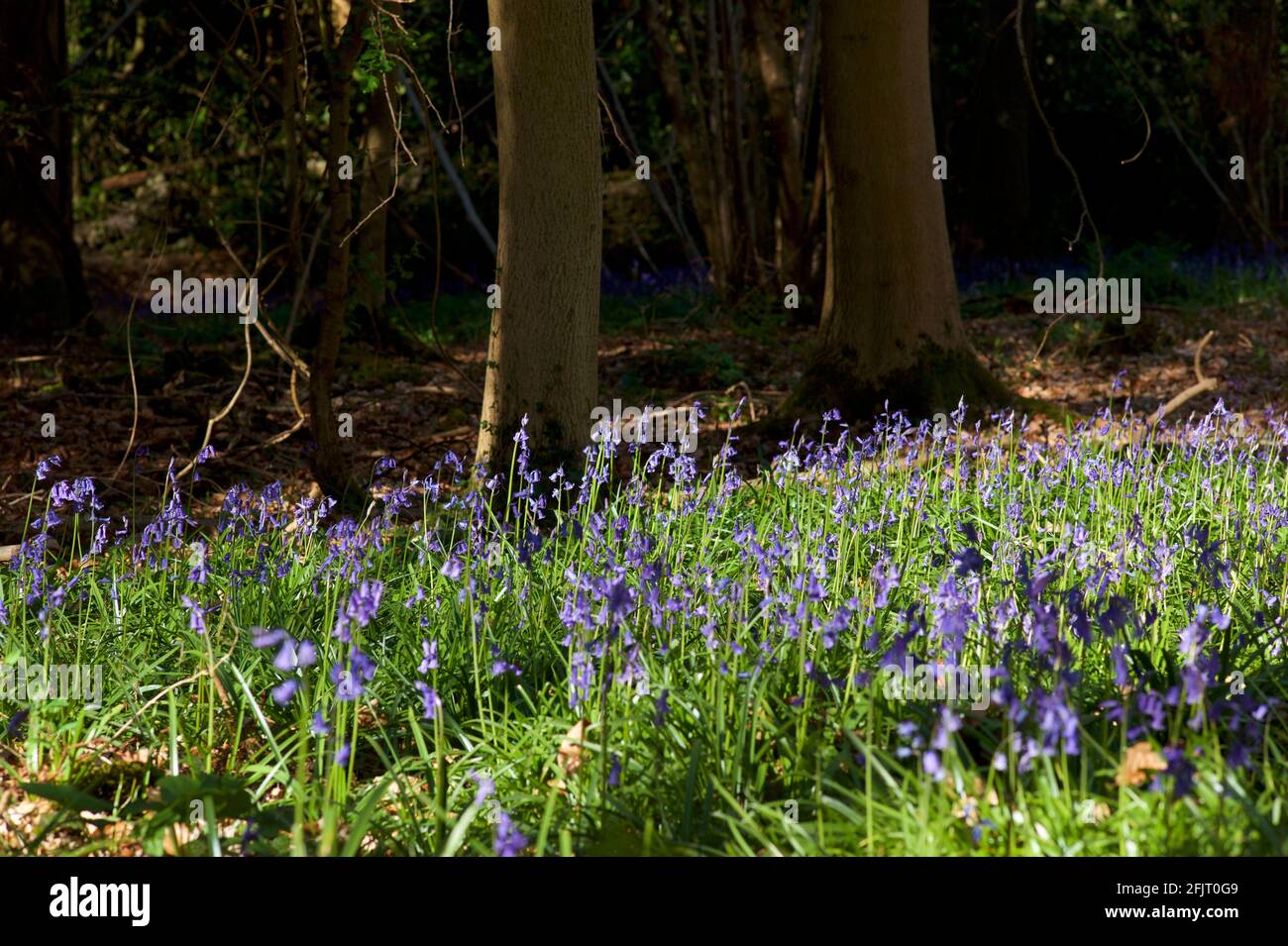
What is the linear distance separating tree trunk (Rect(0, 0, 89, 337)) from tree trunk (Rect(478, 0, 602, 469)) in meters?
6.35

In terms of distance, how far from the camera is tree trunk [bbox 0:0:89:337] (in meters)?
10.8

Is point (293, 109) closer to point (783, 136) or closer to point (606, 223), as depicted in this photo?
point (783, 136)

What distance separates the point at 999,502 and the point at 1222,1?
13.5 m

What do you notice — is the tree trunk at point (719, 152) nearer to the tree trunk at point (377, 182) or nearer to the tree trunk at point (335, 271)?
the tree trunk at point (377, 182)

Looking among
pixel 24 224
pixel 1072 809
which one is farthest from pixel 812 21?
pixel 1072 809

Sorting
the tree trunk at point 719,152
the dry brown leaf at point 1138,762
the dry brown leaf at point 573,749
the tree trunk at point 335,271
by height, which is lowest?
the dry brown leaf at point 573,749

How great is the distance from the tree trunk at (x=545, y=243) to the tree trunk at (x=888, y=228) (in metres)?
2.24

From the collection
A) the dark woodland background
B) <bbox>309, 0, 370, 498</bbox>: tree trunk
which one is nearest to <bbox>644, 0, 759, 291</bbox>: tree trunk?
the dark woodland background

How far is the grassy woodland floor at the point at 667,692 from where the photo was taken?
2.57 metres

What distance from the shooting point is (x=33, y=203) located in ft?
35.8

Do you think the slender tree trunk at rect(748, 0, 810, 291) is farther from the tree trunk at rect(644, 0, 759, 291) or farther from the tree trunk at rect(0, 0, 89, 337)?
the tree trunk at rect(0, 0, 89, 337)

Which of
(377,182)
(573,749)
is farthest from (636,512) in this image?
(377,182)

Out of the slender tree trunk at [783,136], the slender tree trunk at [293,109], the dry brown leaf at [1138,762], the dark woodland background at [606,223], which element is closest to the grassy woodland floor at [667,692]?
the dry brown leaf at [1138,762]

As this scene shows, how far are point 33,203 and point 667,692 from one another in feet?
32.8
